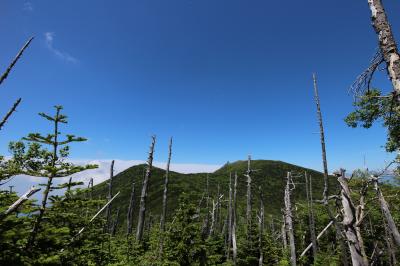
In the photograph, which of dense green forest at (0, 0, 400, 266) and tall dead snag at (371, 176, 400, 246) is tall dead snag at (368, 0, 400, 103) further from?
tall dead snag at (371, 176, 400, 246)

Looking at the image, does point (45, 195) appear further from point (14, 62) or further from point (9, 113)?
point (14, 62)

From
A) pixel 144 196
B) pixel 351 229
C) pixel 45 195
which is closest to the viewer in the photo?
pixel 45 195

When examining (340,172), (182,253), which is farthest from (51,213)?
(182,253)

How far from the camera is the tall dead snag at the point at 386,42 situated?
4.73 metres

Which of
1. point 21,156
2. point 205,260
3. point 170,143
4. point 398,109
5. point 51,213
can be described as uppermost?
point 170,143

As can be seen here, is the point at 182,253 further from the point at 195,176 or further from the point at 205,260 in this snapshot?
the point at 195,176

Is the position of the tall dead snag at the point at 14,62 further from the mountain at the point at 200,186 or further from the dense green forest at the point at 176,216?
the mountain at the point at 200,186

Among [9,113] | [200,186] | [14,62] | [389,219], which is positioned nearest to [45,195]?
[9,113]

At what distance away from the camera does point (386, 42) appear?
16.3ft

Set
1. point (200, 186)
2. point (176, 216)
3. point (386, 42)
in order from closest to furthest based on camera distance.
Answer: point (386, 42) → point (176, 216) → point (200, 186)

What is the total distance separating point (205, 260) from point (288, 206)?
750 centimetres

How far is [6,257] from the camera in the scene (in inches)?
177

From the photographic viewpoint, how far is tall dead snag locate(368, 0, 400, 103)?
4.73m

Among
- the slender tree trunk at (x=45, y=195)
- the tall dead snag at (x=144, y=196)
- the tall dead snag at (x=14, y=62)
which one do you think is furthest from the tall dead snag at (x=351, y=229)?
the tall dead snag at (x=144, y=196)
